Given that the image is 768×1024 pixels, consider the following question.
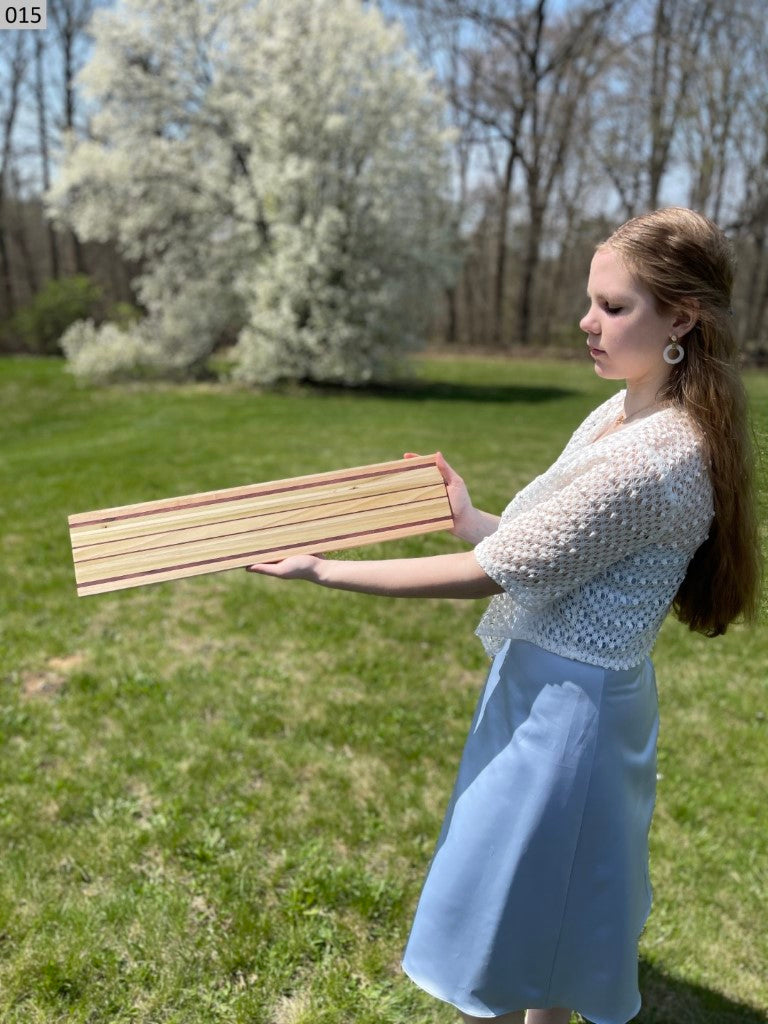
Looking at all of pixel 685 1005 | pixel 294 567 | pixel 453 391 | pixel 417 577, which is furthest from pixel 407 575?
pixel 453 391

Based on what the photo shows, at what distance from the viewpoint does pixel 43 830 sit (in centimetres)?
306

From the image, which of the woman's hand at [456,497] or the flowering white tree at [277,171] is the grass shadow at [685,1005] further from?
the flowering white tree at [277,171]

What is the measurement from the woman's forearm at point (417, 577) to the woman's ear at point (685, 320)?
1.83 ft

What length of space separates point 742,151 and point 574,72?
675 centimetres

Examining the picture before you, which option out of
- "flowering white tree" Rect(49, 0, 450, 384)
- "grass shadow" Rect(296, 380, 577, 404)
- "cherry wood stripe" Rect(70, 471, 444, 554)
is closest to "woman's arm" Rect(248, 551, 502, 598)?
"cherry wood stripe" Rect(70, 471, 444, 554)

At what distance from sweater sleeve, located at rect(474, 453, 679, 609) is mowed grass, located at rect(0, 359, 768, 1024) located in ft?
0.35

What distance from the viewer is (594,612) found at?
160 centimetres

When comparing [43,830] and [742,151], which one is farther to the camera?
[742,151]


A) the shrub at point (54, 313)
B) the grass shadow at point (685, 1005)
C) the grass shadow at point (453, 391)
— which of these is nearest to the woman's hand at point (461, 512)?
the grass shadow at point (685, 1005)

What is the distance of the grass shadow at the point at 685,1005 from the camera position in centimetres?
243

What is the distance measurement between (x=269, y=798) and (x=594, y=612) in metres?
2.15

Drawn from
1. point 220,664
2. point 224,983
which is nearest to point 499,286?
point 220,664

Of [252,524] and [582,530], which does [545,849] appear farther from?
[252,524]

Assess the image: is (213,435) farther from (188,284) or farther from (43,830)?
(43,830)
